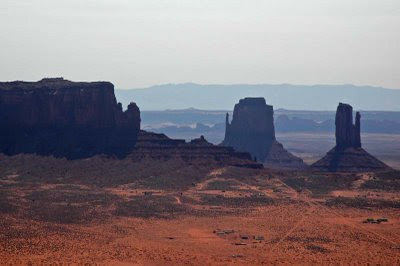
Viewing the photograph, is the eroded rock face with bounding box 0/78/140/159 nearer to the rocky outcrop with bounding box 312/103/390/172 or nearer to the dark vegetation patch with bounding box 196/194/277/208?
the dark vegetation patch with bounding box 196/194/277/208

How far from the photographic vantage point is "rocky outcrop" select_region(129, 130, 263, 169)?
4592 inches

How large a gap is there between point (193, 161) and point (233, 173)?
25.2ft

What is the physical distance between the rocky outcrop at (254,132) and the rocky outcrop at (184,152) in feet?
168

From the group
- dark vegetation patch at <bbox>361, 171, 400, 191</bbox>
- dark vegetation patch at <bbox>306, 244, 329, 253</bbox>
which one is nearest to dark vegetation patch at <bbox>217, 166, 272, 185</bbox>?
dark vegetation patch at <bbox>361, 171, 400, 191</bbox>

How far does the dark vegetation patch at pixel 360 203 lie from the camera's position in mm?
92500

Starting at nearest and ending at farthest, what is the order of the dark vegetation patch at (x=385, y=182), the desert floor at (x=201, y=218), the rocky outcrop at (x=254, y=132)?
the desert floor at (x=201, y=218) < the dark vegetation patch at (x=385, y=182) < the rocky outcrop at (x=254, y=132)

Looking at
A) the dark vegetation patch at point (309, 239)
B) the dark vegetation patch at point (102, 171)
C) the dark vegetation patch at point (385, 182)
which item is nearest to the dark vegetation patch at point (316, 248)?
the dark vegetation patch at point (309, 239)

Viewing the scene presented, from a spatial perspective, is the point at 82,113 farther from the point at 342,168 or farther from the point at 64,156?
the point at 342,168

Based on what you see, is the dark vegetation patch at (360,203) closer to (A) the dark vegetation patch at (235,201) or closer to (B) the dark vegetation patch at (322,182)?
(A) the dark vegetation patch at (235,201)

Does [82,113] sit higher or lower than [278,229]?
higher

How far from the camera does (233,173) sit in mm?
114188

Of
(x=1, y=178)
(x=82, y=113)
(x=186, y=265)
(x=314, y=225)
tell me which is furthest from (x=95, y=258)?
(x=82, y=113)

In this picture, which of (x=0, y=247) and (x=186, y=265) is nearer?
(x=186, y=265)

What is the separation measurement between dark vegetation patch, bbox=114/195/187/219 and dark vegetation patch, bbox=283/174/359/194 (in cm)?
2470
